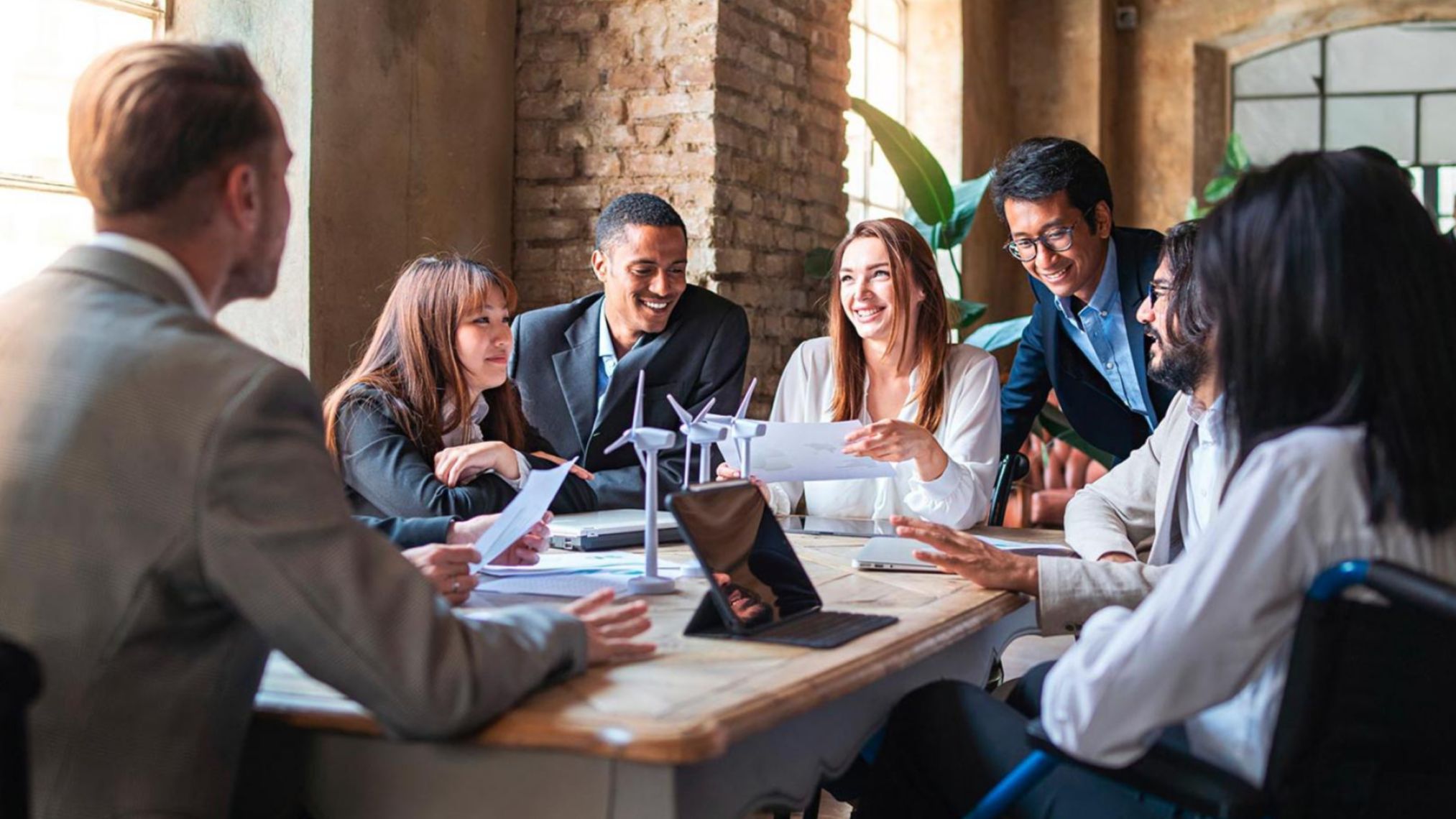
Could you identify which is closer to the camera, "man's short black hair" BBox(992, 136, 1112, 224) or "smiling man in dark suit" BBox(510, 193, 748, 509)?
"man's short black hair" BBox(992, 136, 1112, 224)

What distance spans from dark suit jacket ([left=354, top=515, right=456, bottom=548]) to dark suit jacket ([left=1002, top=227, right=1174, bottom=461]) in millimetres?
2088

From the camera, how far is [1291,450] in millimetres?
1552

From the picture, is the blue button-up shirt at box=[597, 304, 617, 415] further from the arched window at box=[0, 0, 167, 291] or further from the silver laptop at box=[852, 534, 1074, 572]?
the silver laptop at box=[852, 534, 1074, 572]

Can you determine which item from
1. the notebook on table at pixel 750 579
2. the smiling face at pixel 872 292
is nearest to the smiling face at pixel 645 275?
the smiling face at pixel 872 292

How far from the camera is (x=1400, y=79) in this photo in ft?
32.7

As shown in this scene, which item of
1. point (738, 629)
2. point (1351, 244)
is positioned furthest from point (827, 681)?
point (1351, 244)

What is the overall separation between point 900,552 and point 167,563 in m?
1.62

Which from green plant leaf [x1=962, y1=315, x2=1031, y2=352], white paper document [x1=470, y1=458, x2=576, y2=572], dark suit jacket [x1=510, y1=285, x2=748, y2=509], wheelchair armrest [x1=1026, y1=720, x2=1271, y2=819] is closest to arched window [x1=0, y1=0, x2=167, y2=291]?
dark suit jacket [x1=510, y1=285, x2=748, y2=509]

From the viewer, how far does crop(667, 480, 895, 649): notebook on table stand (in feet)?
6.44

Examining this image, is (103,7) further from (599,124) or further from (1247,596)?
(1247,596)

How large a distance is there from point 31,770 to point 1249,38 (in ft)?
31.9

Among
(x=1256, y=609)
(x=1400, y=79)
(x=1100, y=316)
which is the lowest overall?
(x=1256, y=609)

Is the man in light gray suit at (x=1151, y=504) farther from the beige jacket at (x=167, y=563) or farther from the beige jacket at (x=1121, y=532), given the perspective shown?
the beige jacket at (x=167, y=563)

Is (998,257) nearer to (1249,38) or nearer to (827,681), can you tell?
(1249,38)
